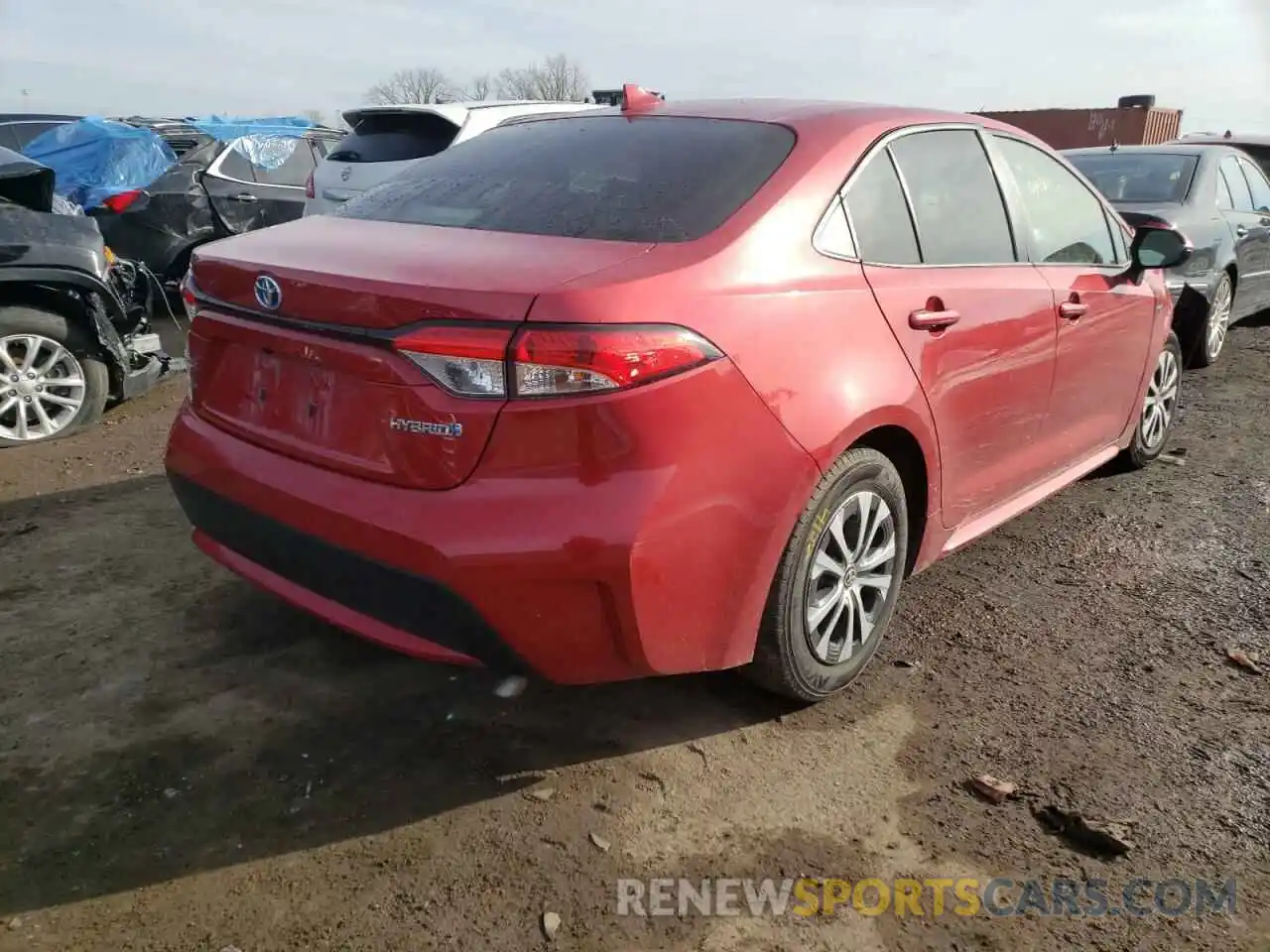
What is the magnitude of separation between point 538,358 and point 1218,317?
279 inches

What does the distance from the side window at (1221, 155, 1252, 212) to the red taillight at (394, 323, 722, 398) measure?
7022 millimetres

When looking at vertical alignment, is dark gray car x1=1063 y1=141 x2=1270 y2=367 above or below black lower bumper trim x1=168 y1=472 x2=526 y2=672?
above

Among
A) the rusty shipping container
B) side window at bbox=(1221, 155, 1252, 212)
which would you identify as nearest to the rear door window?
side window at bbox=(1221, 155, 1252, 212)

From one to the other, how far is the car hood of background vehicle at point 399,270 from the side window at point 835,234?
21.5 inches

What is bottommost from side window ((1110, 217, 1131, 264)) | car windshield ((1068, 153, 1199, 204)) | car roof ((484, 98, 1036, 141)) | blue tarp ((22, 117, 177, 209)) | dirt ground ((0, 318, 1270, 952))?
dirt ground ((0, 318, 1270, 952))

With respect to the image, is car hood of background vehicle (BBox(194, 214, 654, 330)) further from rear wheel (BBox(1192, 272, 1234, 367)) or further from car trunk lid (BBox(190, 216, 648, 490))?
rear wheel (BBox(1192, 272, 1234, 367))

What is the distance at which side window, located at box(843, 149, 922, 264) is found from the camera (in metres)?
2.69

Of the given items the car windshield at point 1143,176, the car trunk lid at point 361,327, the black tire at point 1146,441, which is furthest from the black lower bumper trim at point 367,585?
the car windshield at point 1143,176

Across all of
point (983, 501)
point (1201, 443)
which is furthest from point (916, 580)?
point (1201, 443)

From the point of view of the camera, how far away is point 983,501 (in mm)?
3336

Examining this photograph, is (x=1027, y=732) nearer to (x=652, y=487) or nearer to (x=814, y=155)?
(x=652, y=487)

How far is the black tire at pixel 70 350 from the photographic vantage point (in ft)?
16.3

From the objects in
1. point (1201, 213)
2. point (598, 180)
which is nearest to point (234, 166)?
point (598, 180)

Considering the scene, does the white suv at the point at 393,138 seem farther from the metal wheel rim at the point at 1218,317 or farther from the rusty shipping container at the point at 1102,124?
the rusty shipping container at the point at 1102,124
